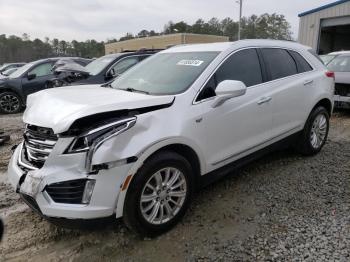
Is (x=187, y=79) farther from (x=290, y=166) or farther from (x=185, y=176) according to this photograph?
(x=290, y=166)

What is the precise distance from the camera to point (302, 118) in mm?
4695

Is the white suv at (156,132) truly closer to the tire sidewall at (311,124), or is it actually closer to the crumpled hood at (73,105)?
the crumpled hood at (73,105)

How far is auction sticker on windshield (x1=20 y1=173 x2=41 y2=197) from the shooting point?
2.54m

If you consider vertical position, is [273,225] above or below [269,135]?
below

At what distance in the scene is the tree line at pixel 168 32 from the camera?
61062 millimetres

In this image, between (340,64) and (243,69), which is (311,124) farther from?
(340,64)

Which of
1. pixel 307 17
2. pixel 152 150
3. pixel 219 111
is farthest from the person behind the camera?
pixel 307 17

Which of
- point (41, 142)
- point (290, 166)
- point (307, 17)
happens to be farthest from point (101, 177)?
point (307, 17)

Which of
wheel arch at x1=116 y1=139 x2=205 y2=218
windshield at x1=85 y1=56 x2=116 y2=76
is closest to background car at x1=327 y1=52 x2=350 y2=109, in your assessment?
windshield at x1=85 y1=56 x2=116 y2=76

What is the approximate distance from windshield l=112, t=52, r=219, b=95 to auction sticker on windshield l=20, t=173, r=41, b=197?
143cm

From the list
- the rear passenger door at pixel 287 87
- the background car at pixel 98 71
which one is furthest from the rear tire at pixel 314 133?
the background car at pixel 98 71

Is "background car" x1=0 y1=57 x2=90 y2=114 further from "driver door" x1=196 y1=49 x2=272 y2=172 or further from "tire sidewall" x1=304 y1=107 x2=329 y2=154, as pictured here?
"tire sidewall" x1=304 y1=107 x2=329 y2=154

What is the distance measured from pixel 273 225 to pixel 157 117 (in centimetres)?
161

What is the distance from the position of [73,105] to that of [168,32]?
255 ft
